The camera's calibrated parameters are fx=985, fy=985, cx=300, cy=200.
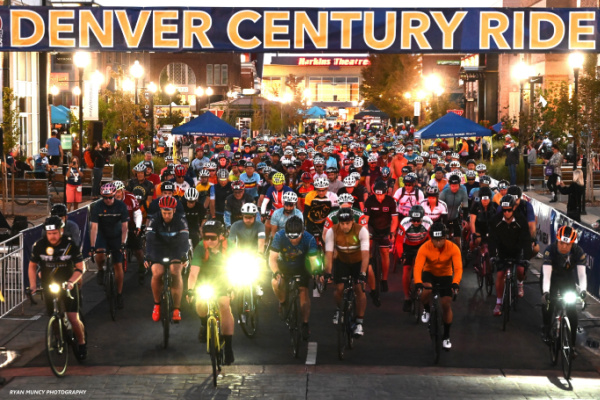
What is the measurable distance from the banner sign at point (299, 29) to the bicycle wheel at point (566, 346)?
10526 mm

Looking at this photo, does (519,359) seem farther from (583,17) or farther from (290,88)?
(290,88)

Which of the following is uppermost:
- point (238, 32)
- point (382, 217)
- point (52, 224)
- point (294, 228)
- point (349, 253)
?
point (238, 32)

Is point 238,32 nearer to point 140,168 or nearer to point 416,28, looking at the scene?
point 140,168

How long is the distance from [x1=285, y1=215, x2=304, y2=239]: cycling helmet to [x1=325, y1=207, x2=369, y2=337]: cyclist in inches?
25.0

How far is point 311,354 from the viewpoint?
40.3 ft

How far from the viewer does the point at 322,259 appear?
43.7 feet

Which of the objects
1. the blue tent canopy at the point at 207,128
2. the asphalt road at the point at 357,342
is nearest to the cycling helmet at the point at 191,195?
the asphalt road at the point at 357,342

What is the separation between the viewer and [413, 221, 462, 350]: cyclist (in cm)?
1216

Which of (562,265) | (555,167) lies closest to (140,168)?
(562,265)

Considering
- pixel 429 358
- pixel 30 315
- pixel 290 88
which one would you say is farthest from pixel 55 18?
pixel 290 88

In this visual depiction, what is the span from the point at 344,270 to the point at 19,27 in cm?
1116

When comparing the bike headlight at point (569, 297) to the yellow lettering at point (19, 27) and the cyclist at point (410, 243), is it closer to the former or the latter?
the cyclist at point (410, 243)

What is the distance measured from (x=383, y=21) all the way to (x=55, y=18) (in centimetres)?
693

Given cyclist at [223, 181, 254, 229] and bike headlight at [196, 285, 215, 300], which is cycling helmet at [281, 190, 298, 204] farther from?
bike headlight at [196, 285, 215, 300]
